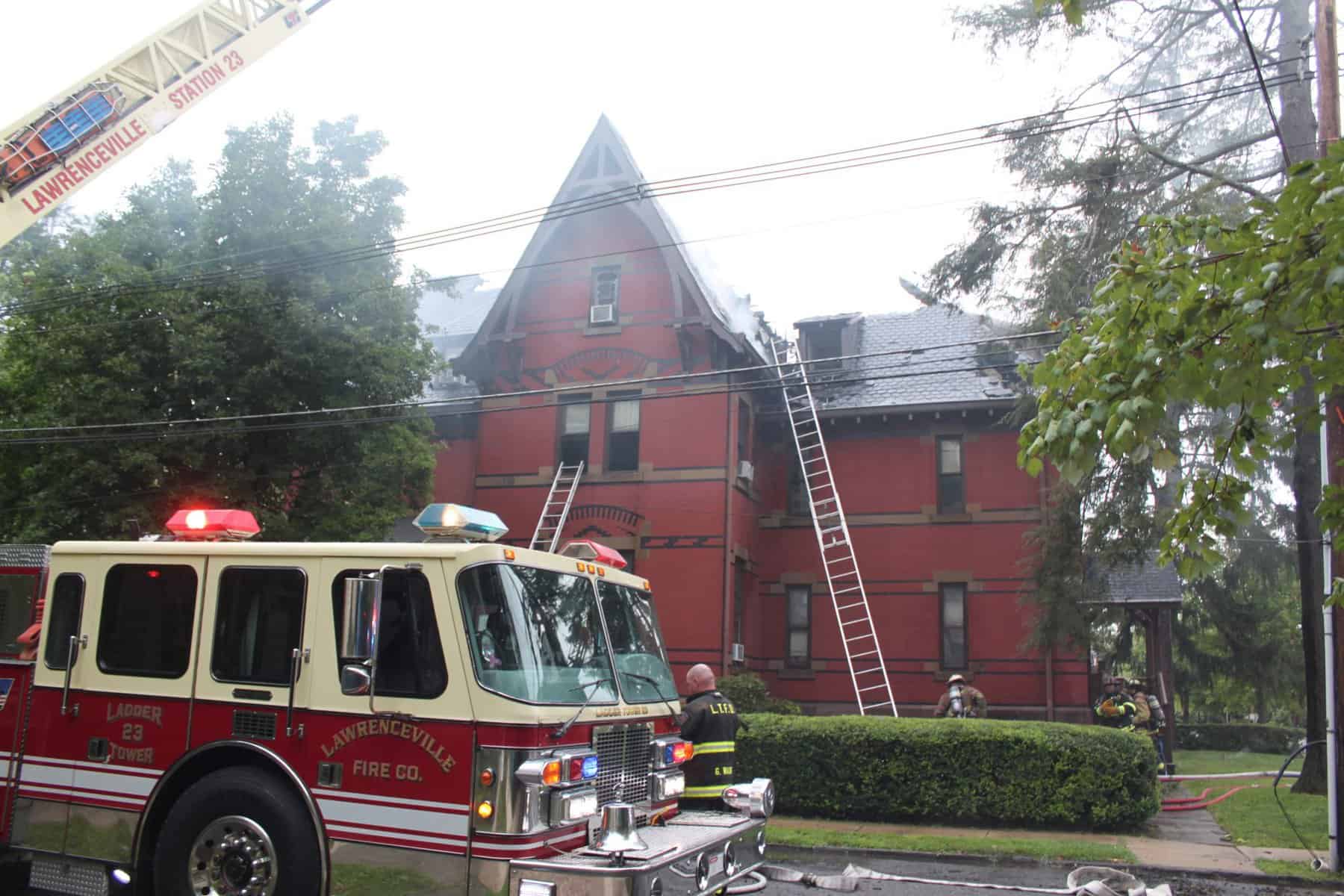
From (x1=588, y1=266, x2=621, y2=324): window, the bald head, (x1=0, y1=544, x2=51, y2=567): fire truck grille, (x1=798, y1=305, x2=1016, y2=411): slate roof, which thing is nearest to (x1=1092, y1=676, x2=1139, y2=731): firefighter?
(x1=798, y1=305, x2=1016, y2=411): slate roof

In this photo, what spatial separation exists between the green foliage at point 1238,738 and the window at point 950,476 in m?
17.3

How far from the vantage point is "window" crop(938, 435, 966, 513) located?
22.3 metres

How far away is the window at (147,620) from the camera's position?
6.84 metres

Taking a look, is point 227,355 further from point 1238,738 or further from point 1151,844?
point 1238,738

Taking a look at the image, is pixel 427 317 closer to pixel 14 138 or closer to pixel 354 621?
pixel 14 138

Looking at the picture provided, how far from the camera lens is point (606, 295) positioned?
21.8 m

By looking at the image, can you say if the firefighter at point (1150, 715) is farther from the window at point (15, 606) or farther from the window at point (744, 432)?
the window at point (15, 606)

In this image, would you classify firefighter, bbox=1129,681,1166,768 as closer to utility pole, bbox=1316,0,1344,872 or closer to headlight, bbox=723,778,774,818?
utility pole, bbox=1316,0,1344,872

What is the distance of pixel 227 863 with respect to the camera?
6.20 meters

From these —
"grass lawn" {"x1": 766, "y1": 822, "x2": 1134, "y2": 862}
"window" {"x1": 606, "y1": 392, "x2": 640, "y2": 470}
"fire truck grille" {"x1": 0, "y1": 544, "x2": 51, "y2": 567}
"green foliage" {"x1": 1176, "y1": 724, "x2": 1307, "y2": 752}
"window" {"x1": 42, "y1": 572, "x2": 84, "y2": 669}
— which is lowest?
"green foliage" {"x1": 1176, "y1": 724, "x2": 1307, "y2": 752}

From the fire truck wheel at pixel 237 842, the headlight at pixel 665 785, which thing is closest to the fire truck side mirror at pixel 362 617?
the fire truck wheel at pixel 237 842

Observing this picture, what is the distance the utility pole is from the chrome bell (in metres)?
7.78

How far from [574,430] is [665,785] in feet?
49.7

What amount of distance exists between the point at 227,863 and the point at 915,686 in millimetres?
17455
